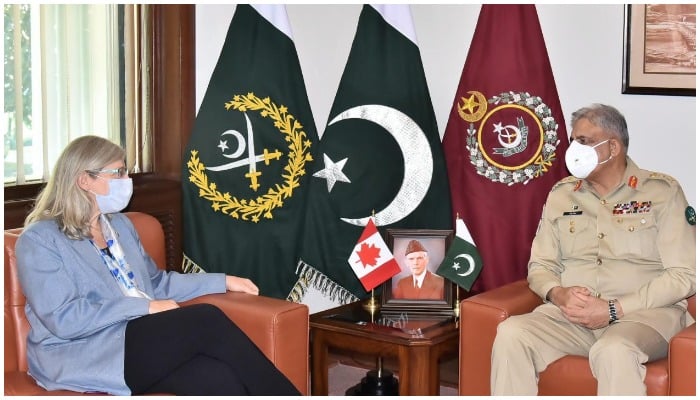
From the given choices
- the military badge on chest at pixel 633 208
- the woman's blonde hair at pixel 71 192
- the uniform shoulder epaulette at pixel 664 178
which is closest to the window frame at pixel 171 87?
the woman's blonde hair at pixel 71 192

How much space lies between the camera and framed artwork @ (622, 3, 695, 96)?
12.4 ft

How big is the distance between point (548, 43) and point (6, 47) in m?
2.15

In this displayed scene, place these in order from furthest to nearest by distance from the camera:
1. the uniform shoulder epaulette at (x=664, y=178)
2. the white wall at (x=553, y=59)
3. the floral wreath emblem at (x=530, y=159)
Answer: the floral wreath emblem at (x=530, y=159), the white wall at (x=553, y=59), the uniform shoulder epaulette at (x=664, y=178)

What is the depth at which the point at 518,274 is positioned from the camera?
164 inches

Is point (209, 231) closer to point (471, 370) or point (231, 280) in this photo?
point (231, 280)

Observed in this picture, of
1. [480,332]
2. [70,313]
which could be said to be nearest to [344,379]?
[480,332]

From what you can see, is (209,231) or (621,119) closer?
(621,119)

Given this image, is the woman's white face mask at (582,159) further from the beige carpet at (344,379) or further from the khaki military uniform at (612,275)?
the beige carpet at (344,379)

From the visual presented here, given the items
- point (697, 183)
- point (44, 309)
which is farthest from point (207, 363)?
point (697, 183)

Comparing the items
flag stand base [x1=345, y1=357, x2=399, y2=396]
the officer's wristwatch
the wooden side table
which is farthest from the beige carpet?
the officer's wristwatch

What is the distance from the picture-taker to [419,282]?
3752 millimetres

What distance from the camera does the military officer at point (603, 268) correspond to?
10.7 ft

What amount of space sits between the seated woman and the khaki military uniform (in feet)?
2.74

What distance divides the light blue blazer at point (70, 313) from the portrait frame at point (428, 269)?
1.07 metres
